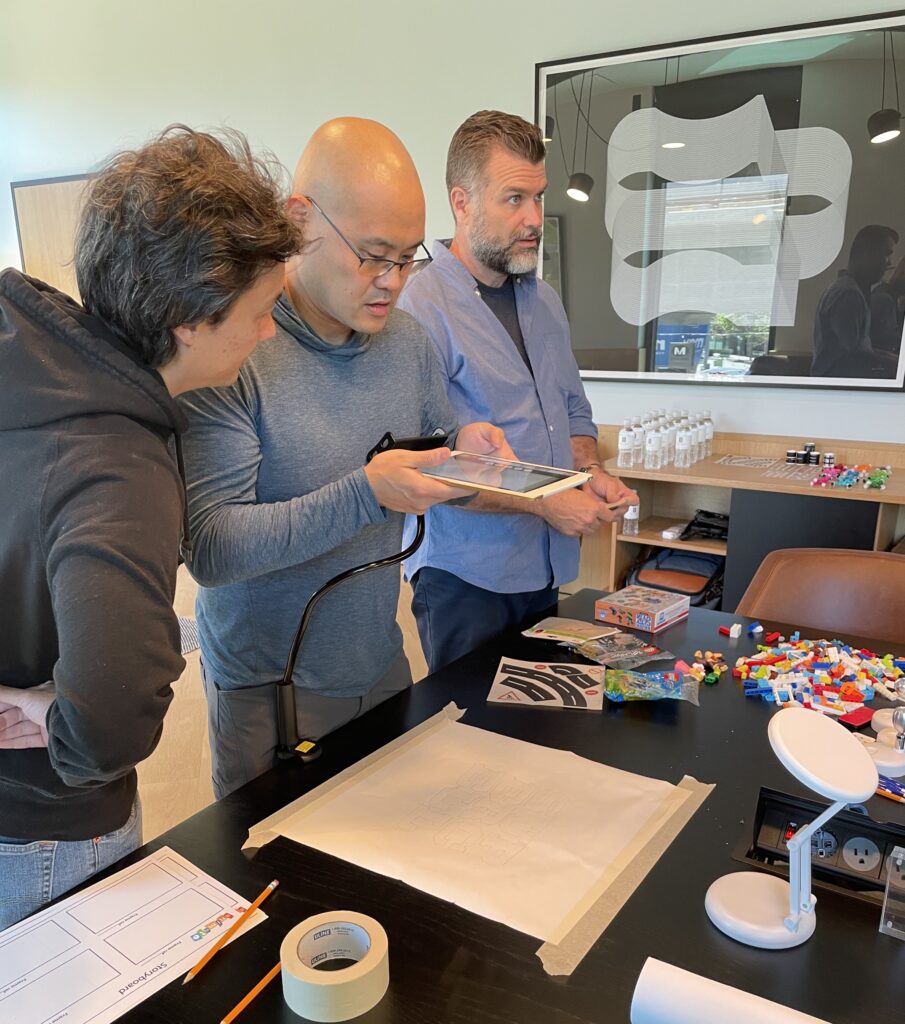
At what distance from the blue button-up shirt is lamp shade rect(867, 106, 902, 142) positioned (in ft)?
5.66

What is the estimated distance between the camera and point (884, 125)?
2773 millimetres

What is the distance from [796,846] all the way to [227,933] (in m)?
0.54

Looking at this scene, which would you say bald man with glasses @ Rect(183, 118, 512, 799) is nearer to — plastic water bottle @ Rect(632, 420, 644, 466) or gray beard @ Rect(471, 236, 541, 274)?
gray beard @ Rect(471, 236, 541, 274)

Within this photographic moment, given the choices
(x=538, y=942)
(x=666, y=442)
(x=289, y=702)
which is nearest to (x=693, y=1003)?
(x=538, y=942)

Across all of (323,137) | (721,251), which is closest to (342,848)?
(323,137)

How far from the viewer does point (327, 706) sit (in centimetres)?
126

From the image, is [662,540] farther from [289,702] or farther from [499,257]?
[289,702]

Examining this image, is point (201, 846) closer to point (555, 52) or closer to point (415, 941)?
point (415, 941)

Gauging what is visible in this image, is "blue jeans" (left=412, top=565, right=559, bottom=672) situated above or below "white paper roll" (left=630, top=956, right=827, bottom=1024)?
below

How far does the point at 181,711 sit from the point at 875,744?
236 cm

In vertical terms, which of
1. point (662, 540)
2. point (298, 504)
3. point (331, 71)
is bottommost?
point (662, 540)

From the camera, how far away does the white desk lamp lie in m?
0.68

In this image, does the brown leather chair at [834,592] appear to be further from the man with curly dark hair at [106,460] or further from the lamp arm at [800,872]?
the man with curly dark hair at [106,460]

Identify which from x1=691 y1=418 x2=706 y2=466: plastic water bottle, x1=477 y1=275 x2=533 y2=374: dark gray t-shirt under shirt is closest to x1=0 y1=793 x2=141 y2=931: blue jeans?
x1=477 y1=275 x2=533 y2=374: dark gray t-shirt under shirt
